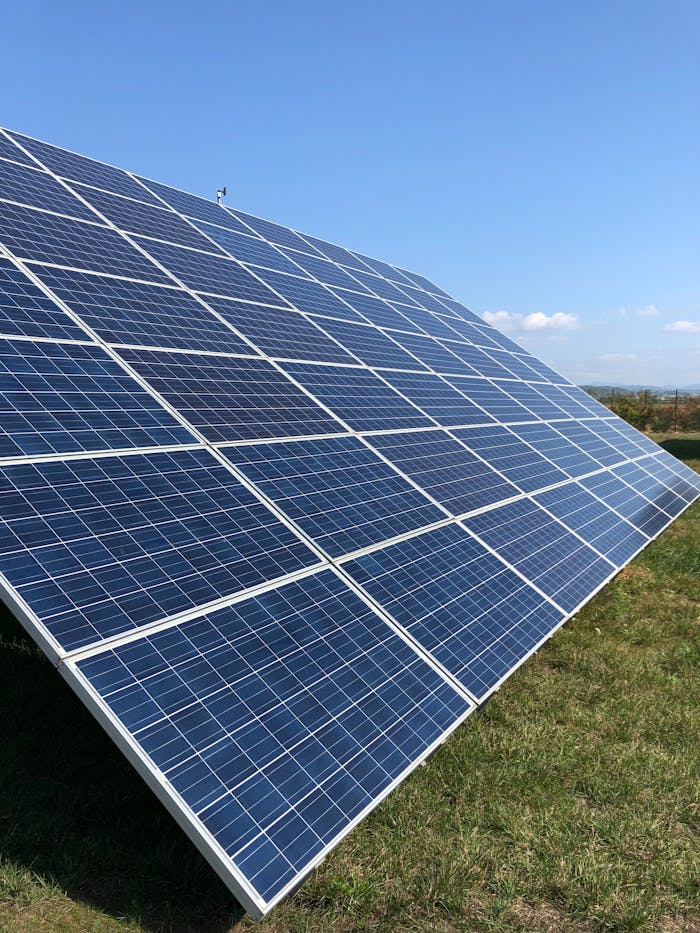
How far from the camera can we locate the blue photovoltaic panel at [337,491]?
691 cm

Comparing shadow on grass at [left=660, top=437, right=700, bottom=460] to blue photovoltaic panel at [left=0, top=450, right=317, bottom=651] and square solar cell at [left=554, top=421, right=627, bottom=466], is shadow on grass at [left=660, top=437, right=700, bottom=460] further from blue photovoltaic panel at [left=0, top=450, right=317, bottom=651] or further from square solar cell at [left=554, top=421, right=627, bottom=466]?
blue photovoltaic panel at [left=0, top=450, right=317, bottom=651]

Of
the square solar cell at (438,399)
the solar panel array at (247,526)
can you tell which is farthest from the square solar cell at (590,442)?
the square solar cell at (438,399)

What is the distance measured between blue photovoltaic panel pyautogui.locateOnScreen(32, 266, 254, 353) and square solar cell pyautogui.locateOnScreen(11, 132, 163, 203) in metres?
4.68

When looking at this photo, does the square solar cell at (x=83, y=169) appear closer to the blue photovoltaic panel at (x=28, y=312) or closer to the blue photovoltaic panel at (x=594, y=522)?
the blue photovoltaic panel at (x=28, y=312)

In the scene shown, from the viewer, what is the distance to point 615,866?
5.55m

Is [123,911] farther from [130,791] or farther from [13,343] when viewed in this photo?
[13,343]

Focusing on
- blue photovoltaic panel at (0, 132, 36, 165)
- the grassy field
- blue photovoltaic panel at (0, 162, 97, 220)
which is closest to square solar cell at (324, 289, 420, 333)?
blue photovoltaic panel at (0, 162, 97, 220)

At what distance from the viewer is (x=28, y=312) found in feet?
24.4

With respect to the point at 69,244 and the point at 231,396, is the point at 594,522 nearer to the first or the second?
the point at 231,396

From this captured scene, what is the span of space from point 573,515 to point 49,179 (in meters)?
11.4

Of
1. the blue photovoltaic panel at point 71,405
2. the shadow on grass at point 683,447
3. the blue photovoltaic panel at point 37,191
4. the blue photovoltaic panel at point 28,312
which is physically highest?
the blue photovoltaic panel at point 37,191

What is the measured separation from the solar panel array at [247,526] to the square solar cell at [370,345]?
0.10 m

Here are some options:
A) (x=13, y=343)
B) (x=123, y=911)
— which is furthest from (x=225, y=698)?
(x=13, y=343)

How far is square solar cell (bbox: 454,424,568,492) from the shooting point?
11.7m
